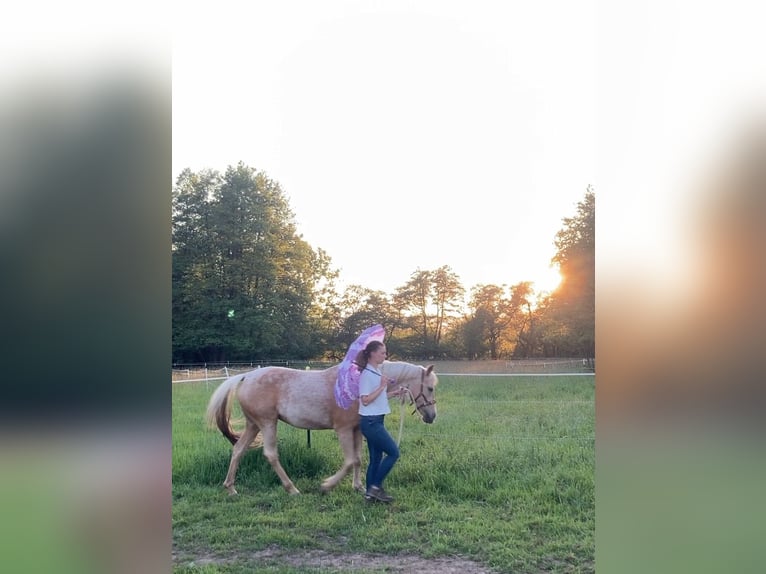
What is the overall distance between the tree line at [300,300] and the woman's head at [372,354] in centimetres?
12

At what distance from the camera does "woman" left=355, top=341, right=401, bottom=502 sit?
5227mm

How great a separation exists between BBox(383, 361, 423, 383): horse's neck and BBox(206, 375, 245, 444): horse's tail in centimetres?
137

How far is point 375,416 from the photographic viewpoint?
17.4 feet

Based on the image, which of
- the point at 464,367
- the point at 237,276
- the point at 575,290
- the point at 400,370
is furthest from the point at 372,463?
the point at 575,290

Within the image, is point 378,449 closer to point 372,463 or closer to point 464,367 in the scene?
point 372,463

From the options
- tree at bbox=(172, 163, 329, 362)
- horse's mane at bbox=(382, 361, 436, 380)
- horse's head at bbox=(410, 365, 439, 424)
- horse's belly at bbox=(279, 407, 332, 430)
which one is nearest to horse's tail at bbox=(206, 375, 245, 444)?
tree at bbox=(172, 163, 329, 362)

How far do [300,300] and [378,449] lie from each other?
153 centimetres

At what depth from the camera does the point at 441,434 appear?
5.43 metres
